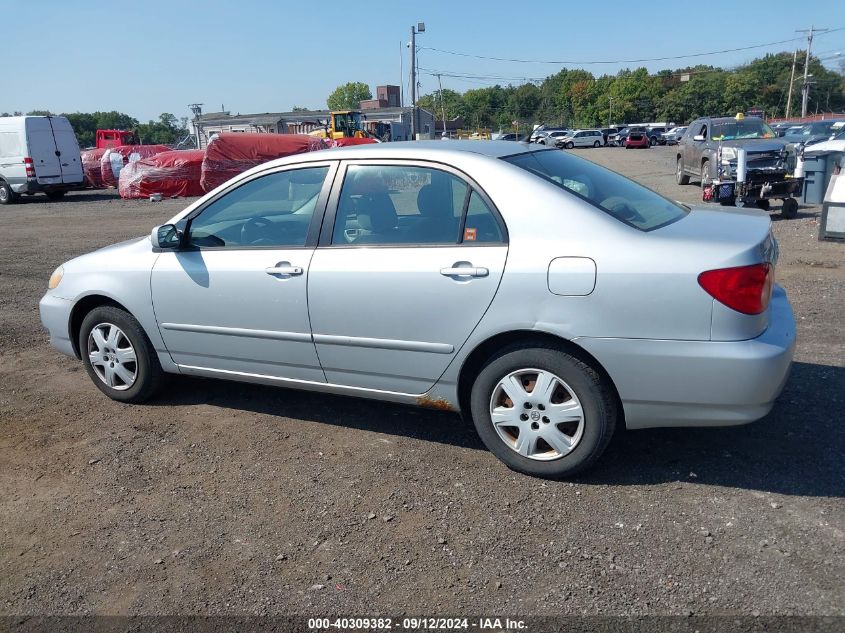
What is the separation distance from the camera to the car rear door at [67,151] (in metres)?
23.0

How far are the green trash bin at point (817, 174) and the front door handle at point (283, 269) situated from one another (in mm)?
12315

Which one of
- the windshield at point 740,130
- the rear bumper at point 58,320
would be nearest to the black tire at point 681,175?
the windshield at point 740,130

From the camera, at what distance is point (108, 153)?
28.4m

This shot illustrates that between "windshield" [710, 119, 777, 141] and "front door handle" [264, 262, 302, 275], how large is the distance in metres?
14.2

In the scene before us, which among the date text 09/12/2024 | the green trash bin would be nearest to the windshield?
the green trash bin

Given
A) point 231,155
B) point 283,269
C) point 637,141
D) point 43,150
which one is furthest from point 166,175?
point 637,141

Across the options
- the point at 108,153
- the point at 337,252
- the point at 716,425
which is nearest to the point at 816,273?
the point at 716,425

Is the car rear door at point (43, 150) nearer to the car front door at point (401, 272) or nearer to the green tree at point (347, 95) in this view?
the car front door at point (401, 272)

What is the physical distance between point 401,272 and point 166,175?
22.1 m

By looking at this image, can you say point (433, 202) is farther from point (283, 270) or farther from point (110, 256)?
point (110, 256)

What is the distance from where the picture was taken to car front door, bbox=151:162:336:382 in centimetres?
425

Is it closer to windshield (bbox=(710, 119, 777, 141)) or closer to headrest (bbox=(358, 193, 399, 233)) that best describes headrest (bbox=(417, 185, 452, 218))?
headrest (bbox=(358, 193, 399, 233))

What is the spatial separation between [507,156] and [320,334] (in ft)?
4.81

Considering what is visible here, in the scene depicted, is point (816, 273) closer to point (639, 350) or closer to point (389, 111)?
point (639, 350)
